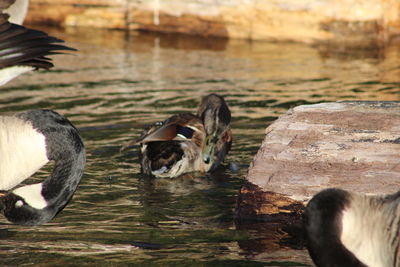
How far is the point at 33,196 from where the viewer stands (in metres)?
5.88

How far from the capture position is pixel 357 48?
1489cm

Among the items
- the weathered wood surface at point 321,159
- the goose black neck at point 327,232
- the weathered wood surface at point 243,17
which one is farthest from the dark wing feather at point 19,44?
the weathered wood surface at point 243,17

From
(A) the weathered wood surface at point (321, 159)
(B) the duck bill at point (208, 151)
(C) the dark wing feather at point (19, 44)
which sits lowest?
(B) the duck bill at point (208, 151)

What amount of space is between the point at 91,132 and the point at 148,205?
2.58 m

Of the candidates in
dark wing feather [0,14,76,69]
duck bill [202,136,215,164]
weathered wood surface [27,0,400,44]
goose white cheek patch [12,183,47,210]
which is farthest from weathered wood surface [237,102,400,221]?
weathered wood surface [27,0,400,44]

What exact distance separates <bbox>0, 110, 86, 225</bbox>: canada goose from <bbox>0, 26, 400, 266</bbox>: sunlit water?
1.18 feet

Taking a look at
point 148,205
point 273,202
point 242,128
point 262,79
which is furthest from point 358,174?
point 262,79

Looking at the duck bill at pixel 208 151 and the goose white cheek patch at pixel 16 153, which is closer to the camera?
the goose white cheek patch at pixel 16 153

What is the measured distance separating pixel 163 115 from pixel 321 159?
3977 millimetres

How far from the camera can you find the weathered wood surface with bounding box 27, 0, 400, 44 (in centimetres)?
1488

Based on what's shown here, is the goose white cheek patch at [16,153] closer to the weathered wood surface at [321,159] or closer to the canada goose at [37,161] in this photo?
the canada goose at [37,161]

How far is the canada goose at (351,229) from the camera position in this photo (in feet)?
14.8

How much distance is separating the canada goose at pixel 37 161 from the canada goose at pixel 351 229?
6.76 ft

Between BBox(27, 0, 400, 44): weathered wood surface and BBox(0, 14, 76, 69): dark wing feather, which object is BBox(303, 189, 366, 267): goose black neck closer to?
BBox(0, 14, 76, 69): dark wing feather
